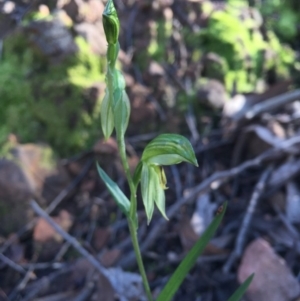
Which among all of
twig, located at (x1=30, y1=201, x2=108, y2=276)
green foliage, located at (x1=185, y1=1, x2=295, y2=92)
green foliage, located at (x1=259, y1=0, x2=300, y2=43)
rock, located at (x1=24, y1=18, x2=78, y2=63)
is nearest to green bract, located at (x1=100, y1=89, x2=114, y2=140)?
twig, located at (x1=30, y1=201, x2=108, y2=276)

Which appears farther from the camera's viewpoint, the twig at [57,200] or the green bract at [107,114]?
the twig at [57,200]

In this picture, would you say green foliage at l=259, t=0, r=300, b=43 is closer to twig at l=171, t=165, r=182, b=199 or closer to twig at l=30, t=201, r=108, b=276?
twig at l=171, t=165, r=182, b=199

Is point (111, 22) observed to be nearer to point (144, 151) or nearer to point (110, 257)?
point (144, 151)

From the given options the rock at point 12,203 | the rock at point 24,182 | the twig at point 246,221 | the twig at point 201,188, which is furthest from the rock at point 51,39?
the twig at point 246,221

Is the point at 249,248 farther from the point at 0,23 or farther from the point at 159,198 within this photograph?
the point at 0,23

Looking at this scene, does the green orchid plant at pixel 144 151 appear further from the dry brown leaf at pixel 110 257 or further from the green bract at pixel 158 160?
the dry brown leaf at pixel 110 257

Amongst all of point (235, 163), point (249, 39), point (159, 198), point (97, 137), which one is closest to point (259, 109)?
point (235, 163)

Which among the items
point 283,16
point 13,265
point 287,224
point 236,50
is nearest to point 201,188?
A: point 287,224
